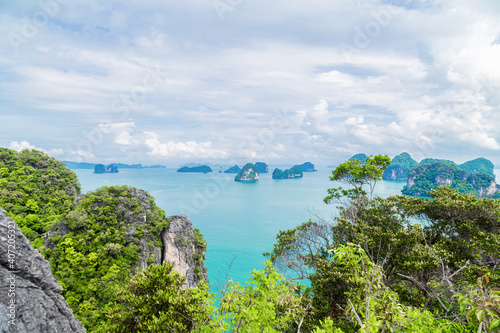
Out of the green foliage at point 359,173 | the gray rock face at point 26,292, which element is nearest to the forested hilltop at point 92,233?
the gray rock face at point 26,292

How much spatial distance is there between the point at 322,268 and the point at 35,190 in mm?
33775

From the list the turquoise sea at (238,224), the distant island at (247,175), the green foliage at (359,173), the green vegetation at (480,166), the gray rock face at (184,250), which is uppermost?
the green vegetation at (480,166)

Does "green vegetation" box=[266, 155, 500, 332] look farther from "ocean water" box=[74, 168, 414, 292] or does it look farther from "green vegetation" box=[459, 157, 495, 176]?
"green vegetation" box=[459, 157, 495, 176]

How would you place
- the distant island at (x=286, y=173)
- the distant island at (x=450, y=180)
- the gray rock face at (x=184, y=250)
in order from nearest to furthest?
the gray rock face at (x=184, y=250) → the distant island at (x=450, y=180) → the distant island at (x=286, y=173)

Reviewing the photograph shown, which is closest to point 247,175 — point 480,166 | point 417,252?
point 480,166

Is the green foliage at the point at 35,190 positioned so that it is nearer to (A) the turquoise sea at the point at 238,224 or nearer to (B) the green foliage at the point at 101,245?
(B) the green foliage at the point at 101,245

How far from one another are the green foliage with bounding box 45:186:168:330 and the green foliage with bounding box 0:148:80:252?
8.27 feet

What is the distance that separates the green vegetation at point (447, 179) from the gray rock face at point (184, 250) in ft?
272

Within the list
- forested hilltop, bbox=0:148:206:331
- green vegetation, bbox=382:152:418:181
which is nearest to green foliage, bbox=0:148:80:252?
forested hilltop, bbox=0:148:206:331

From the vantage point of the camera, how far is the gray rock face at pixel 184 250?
2388 cm

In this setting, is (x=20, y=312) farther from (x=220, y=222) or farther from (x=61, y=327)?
(x=220, y=222)

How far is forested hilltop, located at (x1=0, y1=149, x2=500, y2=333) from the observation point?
13.3 ft

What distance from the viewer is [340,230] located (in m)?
11.2

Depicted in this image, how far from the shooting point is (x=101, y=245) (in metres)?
19.6
